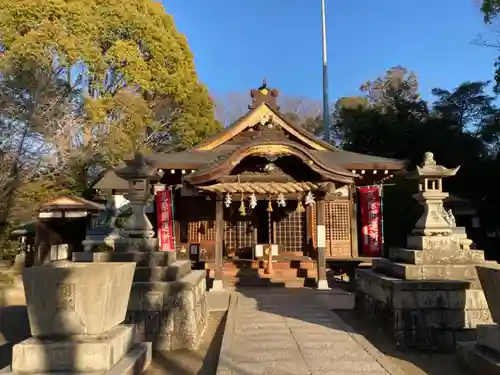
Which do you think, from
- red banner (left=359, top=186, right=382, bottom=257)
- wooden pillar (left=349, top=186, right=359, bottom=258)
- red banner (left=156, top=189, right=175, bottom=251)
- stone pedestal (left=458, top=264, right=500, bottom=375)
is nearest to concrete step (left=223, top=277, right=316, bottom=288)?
red banner (left=156, top=189, right=175, bottom=251)

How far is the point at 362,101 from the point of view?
116 ft

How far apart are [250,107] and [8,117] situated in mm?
8461

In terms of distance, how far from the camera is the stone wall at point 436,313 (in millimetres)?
6855

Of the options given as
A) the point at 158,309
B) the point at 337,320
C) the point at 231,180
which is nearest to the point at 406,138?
the point at 231,180

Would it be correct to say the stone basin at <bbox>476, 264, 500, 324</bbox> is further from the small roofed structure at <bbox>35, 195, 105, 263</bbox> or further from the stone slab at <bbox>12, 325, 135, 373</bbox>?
the small roofed structure at <bbox>35, 195, 105, 263</bbox>

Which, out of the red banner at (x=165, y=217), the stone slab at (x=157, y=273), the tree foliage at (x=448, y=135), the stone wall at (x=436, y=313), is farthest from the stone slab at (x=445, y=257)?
the tree foliage at (x=448, y=135)

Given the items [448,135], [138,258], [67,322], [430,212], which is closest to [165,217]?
[138,258]

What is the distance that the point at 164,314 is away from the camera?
7121mm

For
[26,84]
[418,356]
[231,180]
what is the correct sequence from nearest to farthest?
[418,356], [231,180], [26,84]

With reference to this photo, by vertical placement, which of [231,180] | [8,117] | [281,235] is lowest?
[281,235]

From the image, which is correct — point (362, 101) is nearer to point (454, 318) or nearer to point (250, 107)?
point (250, 107)

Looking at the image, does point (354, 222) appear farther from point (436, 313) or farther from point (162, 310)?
point (162, 310)

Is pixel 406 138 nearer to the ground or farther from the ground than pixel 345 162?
farther from the ground

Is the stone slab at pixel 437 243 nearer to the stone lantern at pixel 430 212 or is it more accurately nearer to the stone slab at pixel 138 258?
the stone lantern at pixel 430 212
